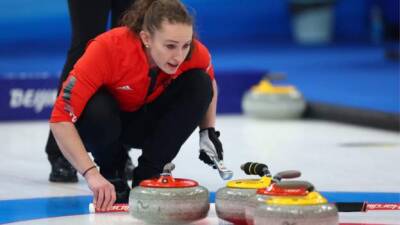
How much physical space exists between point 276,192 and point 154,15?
2.31 ft

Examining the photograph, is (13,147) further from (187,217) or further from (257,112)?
(187,217)

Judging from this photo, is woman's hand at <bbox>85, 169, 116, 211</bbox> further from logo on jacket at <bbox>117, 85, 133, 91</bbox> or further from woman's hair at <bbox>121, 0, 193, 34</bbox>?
woman's hair at <bbox>121, 0, 193, 34</bbox>

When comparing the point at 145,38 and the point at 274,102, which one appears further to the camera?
the point at 274,102

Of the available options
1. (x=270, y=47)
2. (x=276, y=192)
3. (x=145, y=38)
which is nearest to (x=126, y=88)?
(x=145, y=38)

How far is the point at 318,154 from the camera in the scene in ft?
14.8

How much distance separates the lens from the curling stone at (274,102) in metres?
5.91

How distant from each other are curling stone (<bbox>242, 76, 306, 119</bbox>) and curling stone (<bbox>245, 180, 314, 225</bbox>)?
335 centimetres

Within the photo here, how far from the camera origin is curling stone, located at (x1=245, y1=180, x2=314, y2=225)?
97.5 inches

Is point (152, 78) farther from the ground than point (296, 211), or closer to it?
farther from the ground

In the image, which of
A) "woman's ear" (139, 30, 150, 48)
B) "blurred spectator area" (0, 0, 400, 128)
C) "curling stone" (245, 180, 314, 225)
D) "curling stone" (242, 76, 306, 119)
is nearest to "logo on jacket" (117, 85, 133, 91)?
"woman's ear" (139, 30, 150, 48)

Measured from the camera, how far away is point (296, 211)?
2400 millimetres

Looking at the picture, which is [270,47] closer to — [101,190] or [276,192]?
[101,190]

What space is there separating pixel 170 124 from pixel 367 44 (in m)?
6.76

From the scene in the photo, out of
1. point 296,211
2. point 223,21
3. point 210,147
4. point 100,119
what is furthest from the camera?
point 223,21
